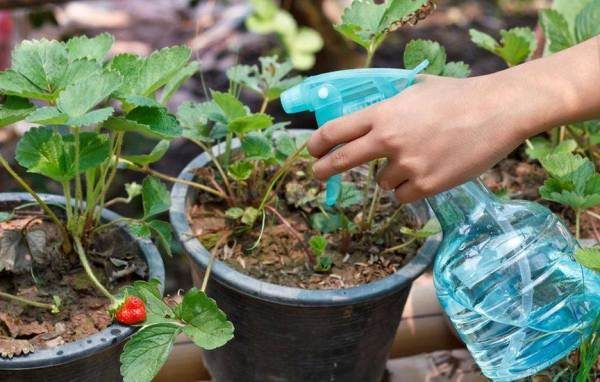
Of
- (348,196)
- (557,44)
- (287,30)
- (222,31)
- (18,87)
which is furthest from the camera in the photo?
(222,31)

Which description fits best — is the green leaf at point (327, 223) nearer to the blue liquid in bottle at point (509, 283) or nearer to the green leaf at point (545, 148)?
the blue liquid in bottle at point (509, 283)

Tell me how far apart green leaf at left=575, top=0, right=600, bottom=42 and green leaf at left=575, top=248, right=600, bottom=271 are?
43 centimetres

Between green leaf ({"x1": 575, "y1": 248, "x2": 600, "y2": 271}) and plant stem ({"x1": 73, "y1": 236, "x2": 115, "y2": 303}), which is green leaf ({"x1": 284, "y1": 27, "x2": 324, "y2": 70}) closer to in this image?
plant stem ({"x1": 73, "y1": 236, "x2": 115, "y2": 303})

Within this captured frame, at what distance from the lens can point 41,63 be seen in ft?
3.22

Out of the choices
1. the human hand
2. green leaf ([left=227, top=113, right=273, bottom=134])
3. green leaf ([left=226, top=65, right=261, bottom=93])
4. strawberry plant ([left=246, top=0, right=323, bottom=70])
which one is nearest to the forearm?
the human hand

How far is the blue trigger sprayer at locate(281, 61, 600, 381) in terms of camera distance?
1036mm

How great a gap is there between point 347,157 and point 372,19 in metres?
0.26

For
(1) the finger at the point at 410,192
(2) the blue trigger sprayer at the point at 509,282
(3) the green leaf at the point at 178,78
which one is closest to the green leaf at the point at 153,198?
(3) the green leaf at the point at 178,78

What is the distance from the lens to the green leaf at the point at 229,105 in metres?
1.08

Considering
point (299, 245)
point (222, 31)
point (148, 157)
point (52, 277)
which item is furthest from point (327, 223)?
point (222, 31)

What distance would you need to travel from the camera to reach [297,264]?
114 cm

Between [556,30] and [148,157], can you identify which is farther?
[556,30]

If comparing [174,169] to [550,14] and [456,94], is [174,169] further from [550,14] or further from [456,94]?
[456,94]

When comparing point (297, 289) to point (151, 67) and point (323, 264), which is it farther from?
point (151, 67)
